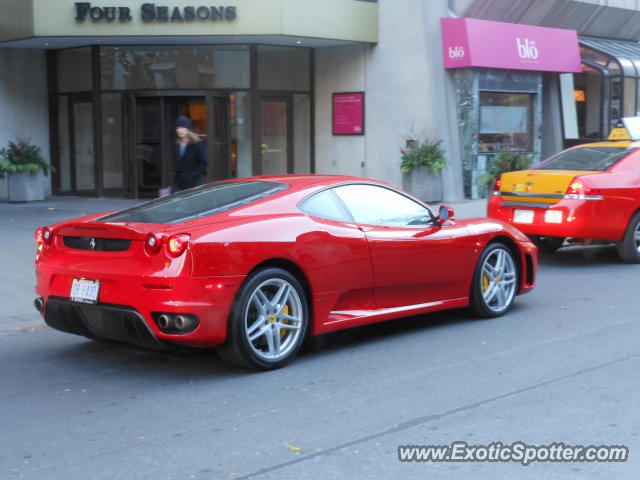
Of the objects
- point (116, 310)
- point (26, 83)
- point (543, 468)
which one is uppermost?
point (26, 83)

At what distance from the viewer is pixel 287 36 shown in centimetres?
1817

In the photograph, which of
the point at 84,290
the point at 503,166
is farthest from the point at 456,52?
the point at 84,290

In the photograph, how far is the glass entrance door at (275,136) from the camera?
2050 cm

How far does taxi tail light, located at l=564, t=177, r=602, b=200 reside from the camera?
1028cm

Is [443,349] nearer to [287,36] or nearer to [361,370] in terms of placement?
[361,370]

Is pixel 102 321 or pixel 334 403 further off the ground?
pixel 102 321

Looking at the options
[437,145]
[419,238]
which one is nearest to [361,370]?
[419,238]

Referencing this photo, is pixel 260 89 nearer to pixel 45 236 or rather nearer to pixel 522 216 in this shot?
pixel 522 216

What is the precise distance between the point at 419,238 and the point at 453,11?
44.7 feet

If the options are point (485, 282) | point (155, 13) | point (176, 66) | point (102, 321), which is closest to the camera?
point (102, 321)

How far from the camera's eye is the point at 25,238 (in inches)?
511

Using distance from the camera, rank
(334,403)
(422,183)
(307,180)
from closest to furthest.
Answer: (334,403) < (307,180) < (422,183)

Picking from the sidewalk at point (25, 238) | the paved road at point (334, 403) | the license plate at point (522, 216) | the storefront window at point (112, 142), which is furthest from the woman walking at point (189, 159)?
the storefront window at point (112, 142)

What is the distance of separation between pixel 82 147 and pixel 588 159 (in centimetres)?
1357
